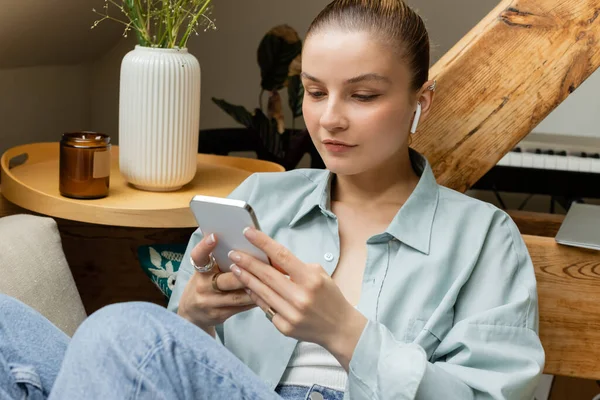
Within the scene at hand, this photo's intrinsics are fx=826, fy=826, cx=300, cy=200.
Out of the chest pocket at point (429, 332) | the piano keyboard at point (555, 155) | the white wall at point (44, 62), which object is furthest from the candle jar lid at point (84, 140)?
the piano keyboard at point (555, 155)

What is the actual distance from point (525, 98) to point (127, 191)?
2.81 ft

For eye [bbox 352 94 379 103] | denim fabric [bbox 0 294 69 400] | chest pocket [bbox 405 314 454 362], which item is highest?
eye [bbox 352 94 379 103]

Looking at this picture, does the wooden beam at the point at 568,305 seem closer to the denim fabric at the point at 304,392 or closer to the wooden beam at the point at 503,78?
the wooden beam at the point at 503,78

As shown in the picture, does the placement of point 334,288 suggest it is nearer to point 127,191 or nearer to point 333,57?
point 333,57

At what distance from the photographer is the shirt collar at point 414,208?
1369 millimetres

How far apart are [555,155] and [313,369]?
72.0 inches

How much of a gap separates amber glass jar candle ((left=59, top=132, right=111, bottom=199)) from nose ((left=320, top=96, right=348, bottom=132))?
58 cm

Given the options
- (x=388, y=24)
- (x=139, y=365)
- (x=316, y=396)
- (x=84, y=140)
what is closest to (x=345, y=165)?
(x=388, y=24)

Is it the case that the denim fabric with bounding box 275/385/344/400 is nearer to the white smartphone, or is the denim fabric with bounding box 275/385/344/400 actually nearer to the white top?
the white top

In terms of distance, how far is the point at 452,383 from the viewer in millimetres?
1197

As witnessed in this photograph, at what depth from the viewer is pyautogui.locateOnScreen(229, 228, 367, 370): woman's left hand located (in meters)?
1.11

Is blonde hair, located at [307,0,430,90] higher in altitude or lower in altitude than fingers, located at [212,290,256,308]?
higher

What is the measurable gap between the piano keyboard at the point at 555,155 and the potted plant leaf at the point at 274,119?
70 cm

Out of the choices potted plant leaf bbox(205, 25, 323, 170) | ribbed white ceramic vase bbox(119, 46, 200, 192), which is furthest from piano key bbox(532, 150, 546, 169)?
ribbed white ceramic vase bbox(119, 46, 200, 192)
